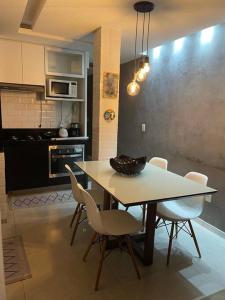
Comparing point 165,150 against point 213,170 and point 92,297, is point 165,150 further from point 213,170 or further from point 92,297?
point 92,297

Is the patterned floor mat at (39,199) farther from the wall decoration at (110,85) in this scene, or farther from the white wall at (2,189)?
the wall decoration at (110,85)

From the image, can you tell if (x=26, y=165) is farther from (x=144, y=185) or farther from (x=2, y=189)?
(x=144, y=185)

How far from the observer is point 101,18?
2617 millimetres

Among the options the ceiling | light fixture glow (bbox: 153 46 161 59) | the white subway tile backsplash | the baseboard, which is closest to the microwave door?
the white subway tile backsplash

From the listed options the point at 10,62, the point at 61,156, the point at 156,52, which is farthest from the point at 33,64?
the point at 156,52

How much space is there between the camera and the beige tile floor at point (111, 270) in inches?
71.9

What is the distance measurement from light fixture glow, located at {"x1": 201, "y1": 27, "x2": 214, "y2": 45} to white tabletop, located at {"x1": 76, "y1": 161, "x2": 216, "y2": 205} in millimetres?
1661

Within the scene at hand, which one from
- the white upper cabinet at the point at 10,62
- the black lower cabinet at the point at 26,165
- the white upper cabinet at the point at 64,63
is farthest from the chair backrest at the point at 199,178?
the white upper cabinet at the point at 10,62

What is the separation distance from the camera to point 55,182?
396 centimetres

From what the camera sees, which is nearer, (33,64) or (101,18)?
(101,18)

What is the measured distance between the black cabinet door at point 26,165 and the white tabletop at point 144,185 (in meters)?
1.45

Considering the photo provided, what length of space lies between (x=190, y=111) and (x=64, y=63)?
2.31 m

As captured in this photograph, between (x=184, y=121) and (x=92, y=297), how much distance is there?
2.34 meters

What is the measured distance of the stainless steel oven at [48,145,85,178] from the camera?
12.7 feet
